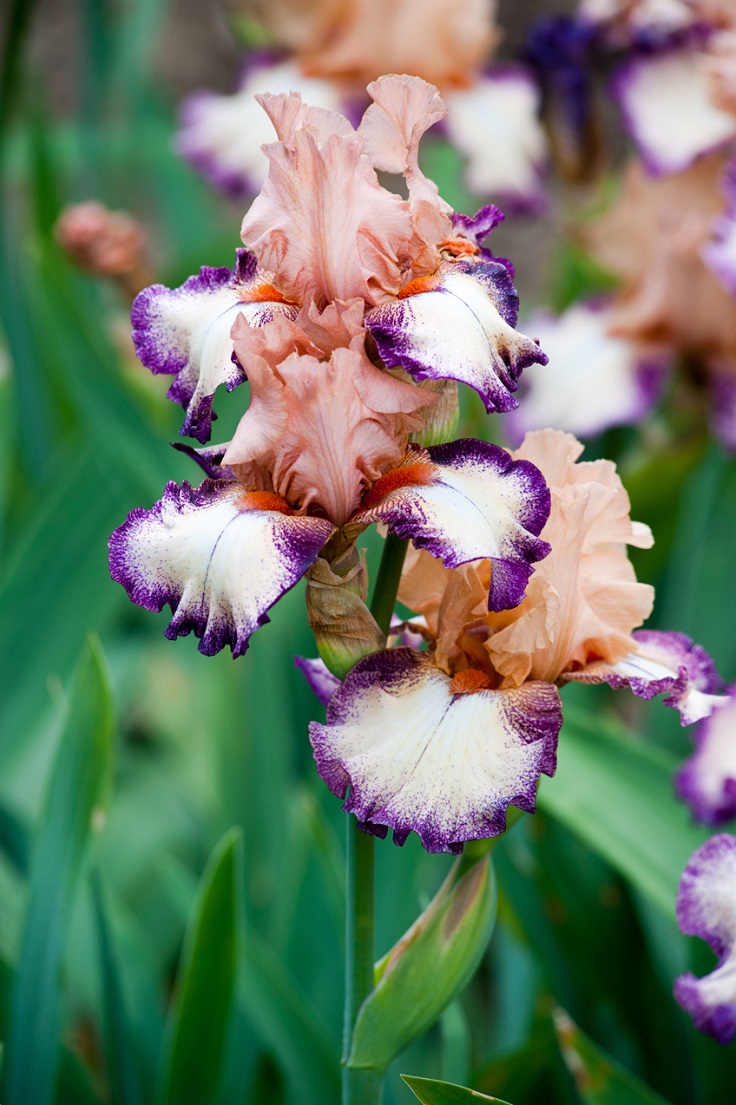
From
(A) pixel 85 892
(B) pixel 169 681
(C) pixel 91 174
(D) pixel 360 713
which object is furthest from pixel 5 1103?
(C) pixel 91 174

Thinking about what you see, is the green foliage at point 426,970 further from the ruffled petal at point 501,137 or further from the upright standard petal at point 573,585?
the ruffled petal at point 501,137

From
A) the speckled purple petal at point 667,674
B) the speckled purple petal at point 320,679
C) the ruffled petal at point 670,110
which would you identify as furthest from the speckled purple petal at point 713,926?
the ruffled petal at point 670,110

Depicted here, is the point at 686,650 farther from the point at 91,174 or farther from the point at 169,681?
the point at 91,174

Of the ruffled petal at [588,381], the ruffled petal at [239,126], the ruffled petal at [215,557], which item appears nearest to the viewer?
the ruffled petal at [215,557]

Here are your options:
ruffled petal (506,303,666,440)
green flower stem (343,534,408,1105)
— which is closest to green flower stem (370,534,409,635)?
green flower stem (343,534,408,1105)

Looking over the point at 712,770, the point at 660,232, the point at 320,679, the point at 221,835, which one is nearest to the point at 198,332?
the point at 320,679

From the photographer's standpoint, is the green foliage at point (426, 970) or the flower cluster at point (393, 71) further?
the flower cluster at point (393, 71)
